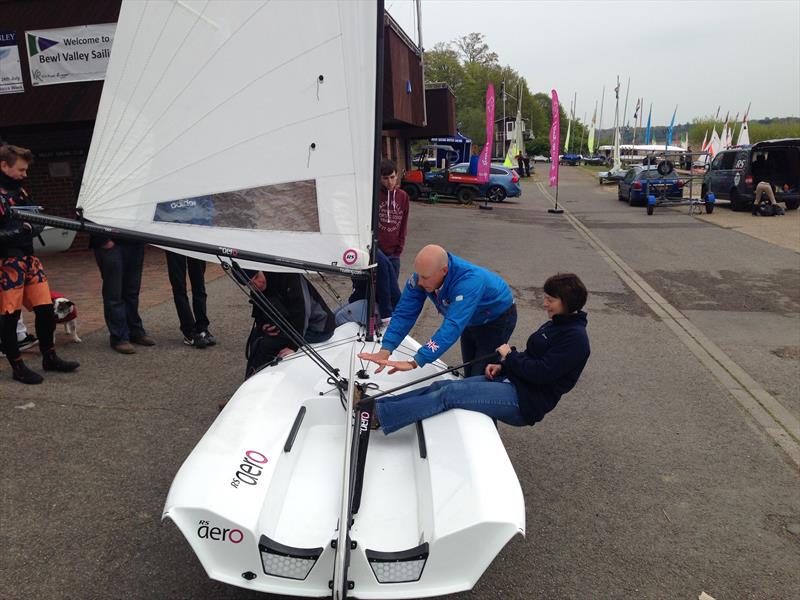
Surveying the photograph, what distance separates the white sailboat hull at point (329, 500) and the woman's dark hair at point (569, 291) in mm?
754

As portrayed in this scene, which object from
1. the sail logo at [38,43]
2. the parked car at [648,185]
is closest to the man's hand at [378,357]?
the sail logo at [38,43]

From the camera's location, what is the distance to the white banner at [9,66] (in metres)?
9.47

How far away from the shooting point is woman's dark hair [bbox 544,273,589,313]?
3252 mm

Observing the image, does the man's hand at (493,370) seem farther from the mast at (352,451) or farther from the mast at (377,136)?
the mast at (377,136)

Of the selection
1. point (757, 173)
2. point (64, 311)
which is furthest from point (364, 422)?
point (757, 173)

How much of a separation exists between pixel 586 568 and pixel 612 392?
8.38ft

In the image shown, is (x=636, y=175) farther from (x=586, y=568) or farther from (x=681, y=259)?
(x=586, y=568)

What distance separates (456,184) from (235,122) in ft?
69.0

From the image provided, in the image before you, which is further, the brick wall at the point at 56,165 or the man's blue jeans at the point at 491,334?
the brick wall at the point at 56,165

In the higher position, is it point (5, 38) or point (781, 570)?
point (5, 38)

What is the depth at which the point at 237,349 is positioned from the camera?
603cm

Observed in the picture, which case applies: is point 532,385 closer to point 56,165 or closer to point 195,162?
point 195,162

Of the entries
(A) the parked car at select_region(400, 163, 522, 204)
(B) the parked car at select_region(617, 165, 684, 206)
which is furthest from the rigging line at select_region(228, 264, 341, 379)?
(A) the parked car at select_region(400, 163, 522, 204)

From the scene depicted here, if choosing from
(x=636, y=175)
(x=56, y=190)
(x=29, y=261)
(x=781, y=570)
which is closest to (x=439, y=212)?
(x=636, y=175)
